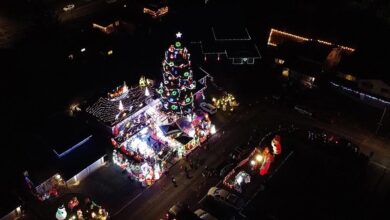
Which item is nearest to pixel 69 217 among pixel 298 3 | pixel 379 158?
pixel 379 158

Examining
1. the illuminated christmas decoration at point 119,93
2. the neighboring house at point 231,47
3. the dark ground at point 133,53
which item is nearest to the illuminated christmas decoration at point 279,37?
the dark ground at point 133,53

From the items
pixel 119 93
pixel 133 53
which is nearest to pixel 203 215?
pixel 119 93

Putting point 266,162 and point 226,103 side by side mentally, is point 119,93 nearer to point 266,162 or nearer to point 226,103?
point 226,103

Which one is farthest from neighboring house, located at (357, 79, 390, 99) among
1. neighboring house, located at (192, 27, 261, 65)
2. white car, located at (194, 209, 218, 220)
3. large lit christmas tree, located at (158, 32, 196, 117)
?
white car, located at (194, 209, 218, 220)

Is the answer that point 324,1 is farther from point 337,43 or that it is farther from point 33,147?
point 33,147

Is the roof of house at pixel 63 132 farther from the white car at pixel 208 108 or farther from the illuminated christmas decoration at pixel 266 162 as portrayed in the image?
the illuminated christmas decoration at pixel 266 162
